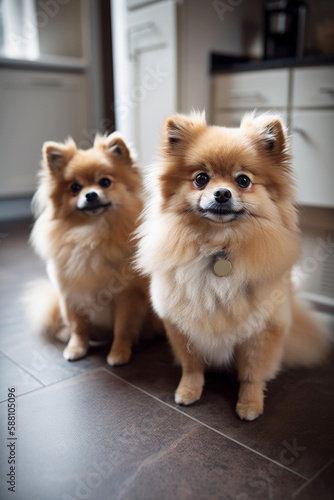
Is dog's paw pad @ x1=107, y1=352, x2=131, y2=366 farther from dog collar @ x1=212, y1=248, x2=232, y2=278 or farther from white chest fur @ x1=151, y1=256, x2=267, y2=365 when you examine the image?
dog collar @ x1=212, y1=248, x2=232, y2=278

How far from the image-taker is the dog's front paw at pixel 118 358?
172 centimetres

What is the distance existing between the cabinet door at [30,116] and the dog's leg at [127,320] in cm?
258

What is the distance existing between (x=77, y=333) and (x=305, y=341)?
0.94 m

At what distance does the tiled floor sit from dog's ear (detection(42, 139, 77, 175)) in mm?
782

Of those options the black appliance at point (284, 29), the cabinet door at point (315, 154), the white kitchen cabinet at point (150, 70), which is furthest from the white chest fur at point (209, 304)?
the black appliance at point (284, 29)

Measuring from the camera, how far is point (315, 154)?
2.54 meters

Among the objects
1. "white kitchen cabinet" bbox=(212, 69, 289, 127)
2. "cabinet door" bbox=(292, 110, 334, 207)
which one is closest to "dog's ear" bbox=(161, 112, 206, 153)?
"cabinet door" bbox=(292, 110, 334, 207)

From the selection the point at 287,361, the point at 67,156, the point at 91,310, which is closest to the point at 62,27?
the point at 67,156

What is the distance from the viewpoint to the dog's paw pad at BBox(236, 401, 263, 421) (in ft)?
4.51

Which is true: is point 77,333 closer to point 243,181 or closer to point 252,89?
point 243,181

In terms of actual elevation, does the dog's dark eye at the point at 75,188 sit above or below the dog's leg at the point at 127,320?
above

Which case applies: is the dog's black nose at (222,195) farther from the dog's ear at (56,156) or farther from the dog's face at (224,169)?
the dog's ear at (56,156)

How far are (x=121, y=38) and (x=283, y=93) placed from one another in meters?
1.73

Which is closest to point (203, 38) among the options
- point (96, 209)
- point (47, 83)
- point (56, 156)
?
point (47, 83)
